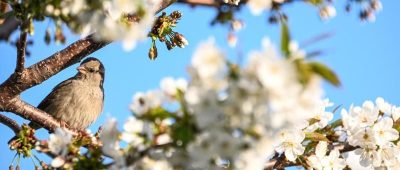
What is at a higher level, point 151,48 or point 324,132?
point 151,48

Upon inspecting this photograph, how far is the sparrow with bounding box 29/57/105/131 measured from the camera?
6695 mm

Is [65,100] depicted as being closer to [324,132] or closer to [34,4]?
[324,132]

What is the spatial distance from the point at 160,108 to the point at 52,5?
0.69 meters

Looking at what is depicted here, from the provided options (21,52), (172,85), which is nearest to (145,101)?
(172,85)

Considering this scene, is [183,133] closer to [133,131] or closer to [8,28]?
[133,131]

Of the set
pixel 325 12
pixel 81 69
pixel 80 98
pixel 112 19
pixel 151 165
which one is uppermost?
pixel 81 69

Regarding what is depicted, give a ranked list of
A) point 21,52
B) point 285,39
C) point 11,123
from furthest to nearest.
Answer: point 11,123 → point 21,52 → point 285,39

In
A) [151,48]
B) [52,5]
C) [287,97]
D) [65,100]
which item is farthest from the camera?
[65,100]

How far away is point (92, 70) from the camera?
23.9ft

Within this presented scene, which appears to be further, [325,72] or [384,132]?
[384,132]

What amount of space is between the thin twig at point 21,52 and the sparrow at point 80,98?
2146 millimetres

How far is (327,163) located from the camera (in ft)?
11.9

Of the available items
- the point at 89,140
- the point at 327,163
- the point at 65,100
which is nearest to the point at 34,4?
the point at 89,140

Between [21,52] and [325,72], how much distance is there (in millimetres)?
2724
